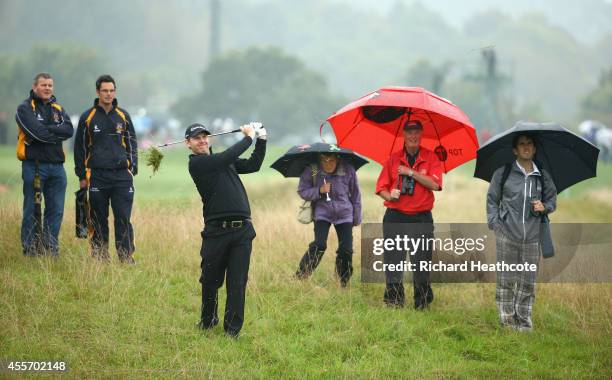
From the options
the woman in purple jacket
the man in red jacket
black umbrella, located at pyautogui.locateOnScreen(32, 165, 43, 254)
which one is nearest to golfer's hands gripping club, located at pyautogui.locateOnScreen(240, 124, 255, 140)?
the man in red jacket

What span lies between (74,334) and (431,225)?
12.4 ft

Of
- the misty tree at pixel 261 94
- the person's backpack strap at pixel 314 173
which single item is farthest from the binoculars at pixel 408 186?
the misty tree at pixel 261 94

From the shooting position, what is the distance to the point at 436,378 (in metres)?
6.71

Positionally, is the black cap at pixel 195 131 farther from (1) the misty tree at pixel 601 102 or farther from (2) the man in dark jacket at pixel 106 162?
(1) the misty tree at pixel 601 102

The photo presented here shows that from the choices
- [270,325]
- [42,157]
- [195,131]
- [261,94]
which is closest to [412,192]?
[270,325]

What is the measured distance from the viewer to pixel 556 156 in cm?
820

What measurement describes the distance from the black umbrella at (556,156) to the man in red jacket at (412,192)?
57 cm

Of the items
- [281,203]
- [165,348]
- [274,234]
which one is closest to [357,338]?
[165,348]

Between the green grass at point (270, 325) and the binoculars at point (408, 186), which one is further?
the binoculars at point (408, 186)

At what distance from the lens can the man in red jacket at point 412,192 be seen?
27.6 feet

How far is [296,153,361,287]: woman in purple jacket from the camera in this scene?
30.5 feet

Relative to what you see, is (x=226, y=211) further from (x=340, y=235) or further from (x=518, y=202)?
(x=518, y=202)

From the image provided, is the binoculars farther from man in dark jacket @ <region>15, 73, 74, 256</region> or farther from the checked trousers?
man in dark jacket @ <region>15, 73, 74, 256</region>

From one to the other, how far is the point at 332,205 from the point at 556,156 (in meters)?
2.56
